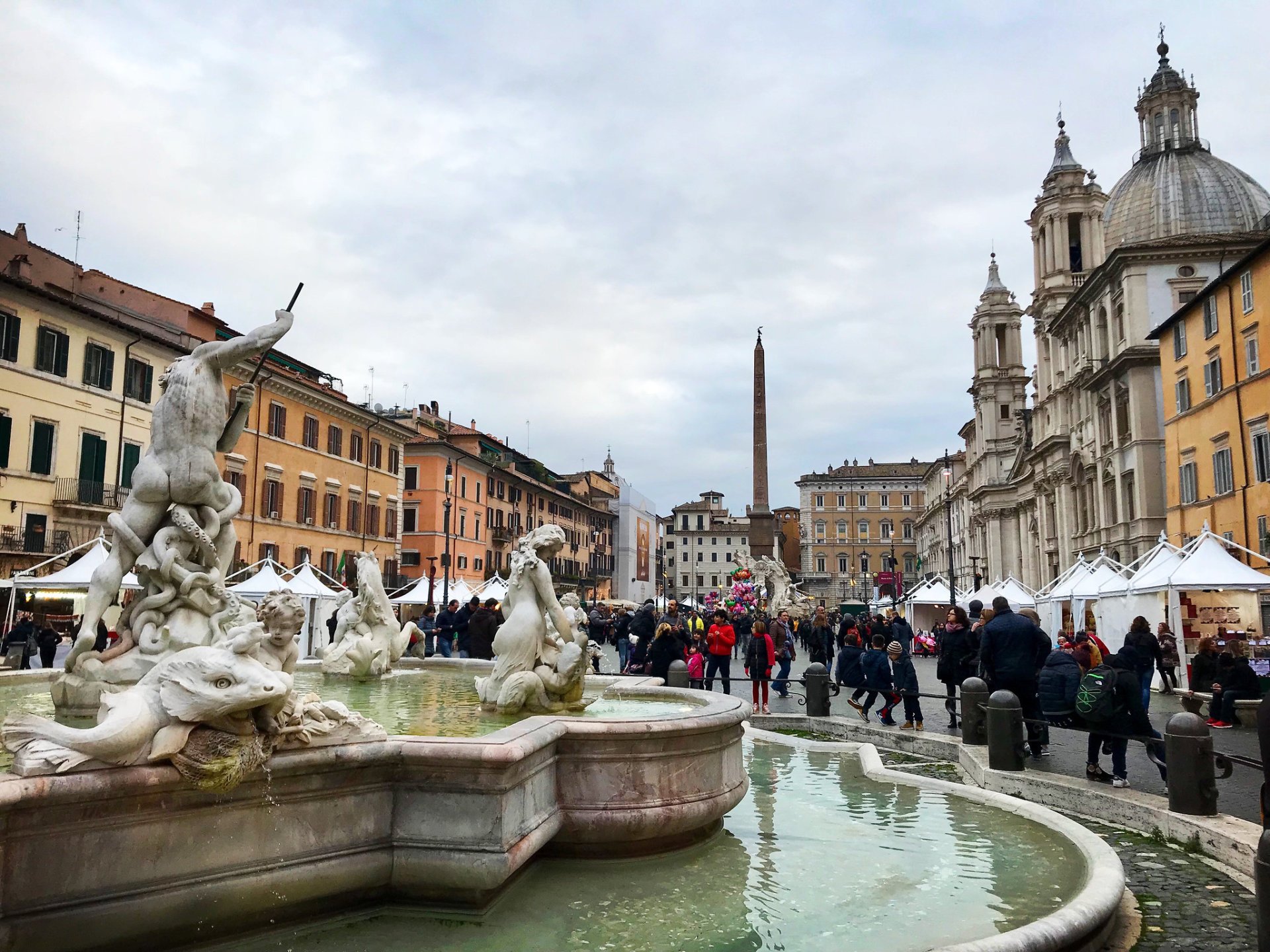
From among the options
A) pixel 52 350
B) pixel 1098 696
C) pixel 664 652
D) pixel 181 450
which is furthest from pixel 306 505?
pixel 1098 696

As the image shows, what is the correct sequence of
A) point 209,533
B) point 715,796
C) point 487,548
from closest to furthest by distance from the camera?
point 715,796 < point 209,533 < point 487,548

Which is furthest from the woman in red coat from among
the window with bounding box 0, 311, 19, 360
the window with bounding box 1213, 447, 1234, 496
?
the window with bounding box 0, 311, 19, 360

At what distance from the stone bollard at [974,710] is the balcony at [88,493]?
24.3 meters

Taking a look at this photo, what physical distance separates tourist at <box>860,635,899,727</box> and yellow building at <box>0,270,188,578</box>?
2141 centimetres

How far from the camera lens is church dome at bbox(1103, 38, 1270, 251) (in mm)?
40281

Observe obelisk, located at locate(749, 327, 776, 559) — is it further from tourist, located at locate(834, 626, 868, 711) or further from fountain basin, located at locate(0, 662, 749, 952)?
fountain basin, located at locate(0, 662, 749, 952)

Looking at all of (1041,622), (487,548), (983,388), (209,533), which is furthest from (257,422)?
(983,388)

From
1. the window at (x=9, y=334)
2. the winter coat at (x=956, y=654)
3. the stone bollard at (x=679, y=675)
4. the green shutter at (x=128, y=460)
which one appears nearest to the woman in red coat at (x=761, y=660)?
the stone bollard at (x=679, y=675)

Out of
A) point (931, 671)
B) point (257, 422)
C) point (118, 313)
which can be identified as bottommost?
point (931, 671)

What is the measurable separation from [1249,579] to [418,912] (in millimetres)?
16263

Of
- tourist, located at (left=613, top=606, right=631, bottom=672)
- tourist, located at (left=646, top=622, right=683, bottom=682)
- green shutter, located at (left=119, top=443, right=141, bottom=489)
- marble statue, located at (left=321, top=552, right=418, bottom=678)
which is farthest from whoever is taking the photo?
green shutter, located at (left=119, top=443, right=141, bottom=489)

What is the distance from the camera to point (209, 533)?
20.7 ft

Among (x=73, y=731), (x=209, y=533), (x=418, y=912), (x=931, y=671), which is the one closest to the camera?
(x=73, y=731)

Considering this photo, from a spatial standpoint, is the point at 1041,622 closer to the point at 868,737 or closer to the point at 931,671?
the point at 931,671
